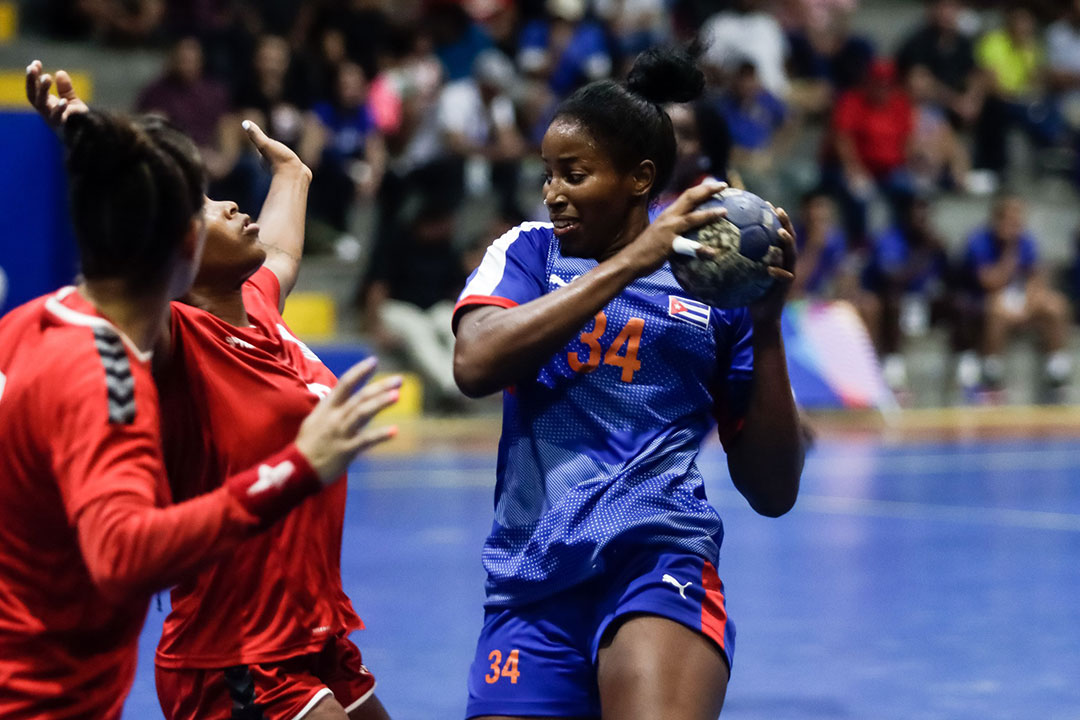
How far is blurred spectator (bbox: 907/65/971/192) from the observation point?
1692cm

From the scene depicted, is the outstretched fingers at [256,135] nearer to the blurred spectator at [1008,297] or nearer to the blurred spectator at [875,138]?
the blurred spectator at [1008,297]

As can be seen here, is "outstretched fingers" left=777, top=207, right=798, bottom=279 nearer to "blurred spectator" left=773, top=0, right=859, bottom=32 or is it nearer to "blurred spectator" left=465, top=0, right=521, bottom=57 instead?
"blurred spectator" left=465, top=0, right=521, bottom=57

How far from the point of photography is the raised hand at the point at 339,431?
7.75ft

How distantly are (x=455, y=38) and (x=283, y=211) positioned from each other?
11.9m

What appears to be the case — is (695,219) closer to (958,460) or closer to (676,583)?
(676,583)

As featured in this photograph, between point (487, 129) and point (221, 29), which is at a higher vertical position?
point (221, 29)

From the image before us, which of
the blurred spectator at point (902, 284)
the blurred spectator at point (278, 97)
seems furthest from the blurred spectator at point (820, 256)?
the blurred spectator at point (278, 97)

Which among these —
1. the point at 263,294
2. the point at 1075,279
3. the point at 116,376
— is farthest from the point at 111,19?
the point at 116,376

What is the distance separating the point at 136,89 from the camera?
14.9m

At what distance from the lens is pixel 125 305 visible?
2.42 m

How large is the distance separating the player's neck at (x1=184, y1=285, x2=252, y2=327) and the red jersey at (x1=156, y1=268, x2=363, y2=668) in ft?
0.19

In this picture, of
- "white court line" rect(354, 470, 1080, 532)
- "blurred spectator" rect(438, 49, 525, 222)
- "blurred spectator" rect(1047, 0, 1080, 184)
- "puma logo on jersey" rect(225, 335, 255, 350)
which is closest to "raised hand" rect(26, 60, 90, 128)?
"puma logo on jersey" rect(225, 335, 255, 350)

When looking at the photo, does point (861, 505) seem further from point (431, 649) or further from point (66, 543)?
A: point (66, 543)

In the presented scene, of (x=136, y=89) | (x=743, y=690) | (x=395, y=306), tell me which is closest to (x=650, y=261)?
(x=743, y=690)
